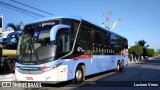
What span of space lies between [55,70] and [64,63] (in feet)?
2.34

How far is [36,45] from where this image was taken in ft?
36.7

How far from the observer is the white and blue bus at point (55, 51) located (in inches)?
426

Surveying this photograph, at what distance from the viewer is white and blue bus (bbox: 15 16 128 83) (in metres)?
10.8

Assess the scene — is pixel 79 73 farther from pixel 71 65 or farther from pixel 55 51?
pixel 55 51

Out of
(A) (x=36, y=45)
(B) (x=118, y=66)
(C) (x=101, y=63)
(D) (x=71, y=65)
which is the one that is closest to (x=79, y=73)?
(D) (x=71, y=65)

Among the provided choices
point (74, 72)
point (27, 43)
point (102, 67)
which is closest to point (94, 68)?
point (102, 67)

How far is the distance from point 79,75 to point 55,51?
2.54m

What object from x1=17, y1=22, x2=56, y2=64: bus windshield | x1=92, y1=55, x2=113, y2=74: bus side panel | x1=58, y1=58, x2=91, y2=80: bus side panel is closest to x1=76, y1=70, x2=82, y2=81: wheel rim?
x1=58, y1=58, x2=91, y2=80: bus side panel

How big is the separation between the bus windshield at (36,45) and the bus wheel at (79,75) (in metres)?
2.24

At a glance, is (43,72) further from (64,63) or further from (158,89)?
(158,89)

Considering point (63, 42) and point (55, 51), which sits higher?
point (63, 42)

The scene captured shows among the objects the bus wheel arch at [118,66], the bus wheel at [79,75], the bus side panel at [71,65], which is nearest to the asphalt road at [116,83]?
the bus wheel at [79,75]

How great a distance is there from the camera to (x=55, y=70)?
10758 millimetres

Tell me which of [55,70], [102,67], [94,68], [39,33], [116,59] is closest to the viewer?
[55,70]
